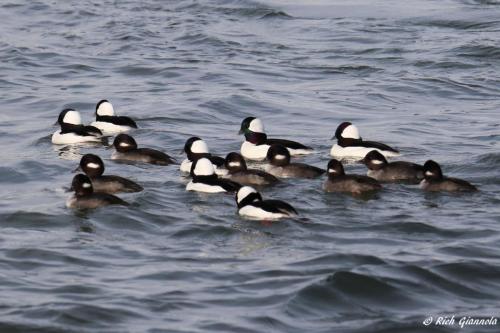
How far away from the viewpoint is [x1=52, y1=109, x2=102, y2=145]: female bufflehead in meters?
19.8

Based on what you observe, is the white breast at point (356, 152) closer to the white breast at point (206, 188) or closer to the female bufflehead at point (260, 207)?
the white breast at point (206, 188)

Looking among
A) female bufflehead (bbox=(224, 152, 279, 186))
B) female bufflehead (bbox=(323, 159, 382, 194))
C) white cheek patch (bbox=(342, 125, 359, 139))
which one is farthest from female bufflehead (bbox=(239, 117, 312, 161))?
female bufflehead (bbox=(323, 159, 382, 194))

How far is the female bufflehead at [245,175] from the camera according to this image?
16.6m

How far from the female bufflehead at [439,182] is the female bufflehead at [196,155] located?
2.93m

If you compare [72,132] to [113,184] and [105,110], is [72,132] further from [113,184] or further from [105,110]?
[113,184]

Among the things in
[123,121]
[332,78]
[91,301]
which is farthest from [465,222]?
[332,78]

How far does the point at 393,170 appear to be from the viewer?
54.5 ft

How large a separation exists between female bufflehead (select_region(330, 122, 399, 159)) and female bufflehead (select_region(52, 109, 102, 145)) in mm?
3837

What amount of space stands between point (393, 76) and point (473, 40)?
369 cm

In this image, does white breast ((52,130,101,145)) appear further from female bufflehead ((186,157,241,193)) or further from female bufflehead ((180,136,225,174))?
female bufflehead ((186,157,241,193))

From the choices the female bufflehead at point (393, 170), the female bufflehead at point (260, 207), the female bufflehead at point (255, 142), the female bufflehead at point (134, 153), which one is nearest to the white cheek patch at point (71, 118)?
the female bufflehead at point (134, 153)

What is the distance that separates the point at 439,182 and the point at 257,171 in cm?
240

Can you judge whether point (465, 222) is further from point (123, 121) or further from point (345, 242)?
point (123, 121)

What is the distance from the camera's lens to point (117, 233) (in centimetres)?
1452
